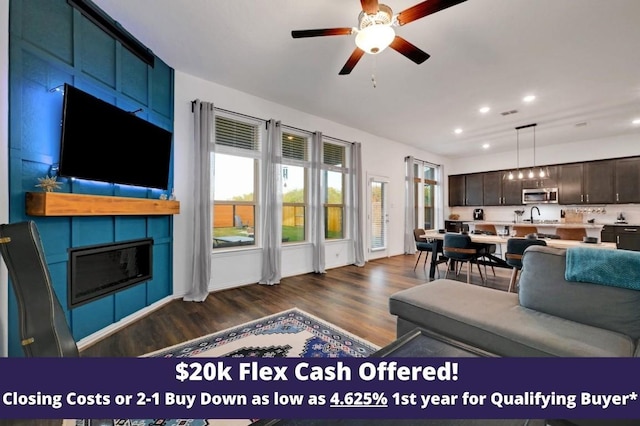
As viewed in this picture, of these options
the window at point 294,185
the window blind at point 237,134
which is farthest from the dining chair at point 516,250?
the window blind at point 237,134

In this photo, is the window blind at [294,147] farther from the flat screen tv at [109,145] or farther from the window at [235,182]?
the flat screen tv at [109,145]

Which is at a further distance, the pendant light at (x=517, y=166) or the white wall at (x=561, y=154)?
the white wall at (x=561, y=154)

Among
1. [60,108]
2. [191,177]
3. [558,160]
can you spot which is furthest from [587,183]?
[60,108]

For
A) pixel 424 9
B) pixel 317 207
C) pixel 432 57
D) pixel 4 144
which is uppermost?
pixel 432 57

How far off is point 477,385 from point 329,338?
1.44 metres

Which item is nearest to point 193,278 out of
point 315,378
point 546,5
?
point 315,378

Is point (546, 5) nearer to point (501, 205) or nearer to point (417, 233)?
point (417, 233)

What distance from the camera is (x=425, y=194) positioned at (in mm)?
8172

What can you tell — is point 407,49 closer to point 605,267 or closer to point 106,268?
point 605,267

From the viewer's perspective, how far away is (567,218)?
669cm

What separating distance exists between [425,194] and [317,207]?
4.73 m

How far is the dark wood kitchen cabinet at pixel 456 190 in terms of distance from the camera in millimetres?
8547

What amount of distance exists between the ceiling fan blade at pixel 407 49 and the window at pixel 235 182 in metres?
2.67

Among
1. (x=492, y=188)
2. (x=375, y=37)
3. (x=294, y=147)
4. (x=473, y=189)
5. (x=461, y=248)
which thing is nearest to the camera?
(x=375, y=37)
